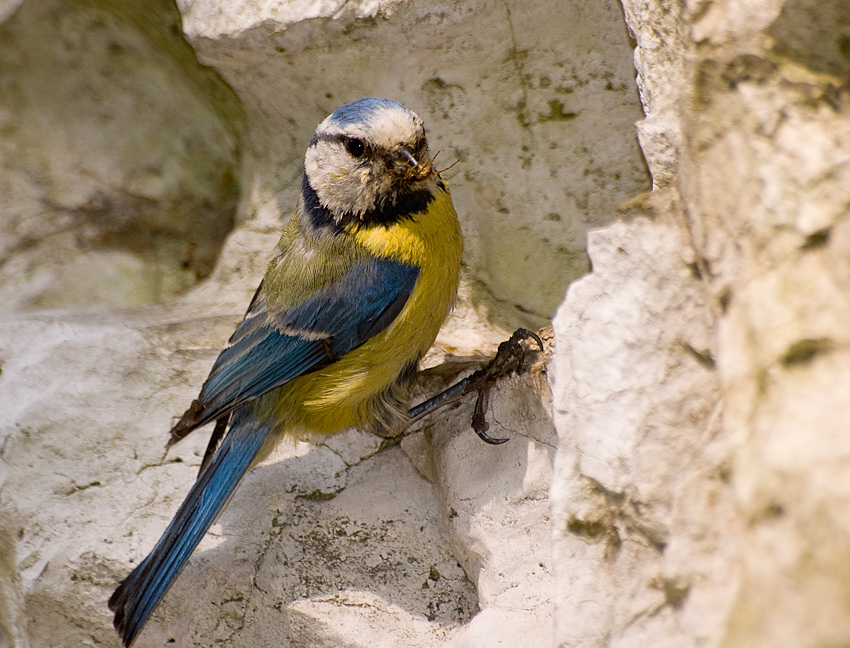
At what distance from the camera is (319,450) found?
10.8ft

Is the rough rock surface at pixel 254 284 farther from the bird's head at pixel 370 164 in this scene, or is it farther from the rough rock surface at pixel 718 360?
the rough rock surface at pixel 718 360

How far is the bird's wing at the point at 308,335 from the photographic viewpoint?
286 cm

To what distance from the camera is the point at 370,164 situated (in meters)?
2.77

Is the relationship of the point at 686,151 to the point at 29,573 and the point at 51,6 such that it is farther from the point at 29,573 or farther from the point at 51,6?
the point at 51,6

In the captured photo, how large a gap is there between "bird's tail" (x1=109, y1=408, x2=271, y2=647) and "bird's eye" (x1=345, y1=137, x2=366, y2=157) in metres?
1.06

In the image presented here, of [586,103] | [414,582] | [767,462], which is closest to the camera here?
[767,462]

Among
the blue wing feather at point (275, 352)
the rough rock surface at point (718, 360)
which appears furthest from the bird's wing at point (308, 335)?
the rough rock surface at point (718, 360)

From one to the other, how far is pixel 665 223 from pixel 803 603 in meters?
0.88

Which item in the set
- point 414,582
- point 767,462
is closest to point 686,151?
point 767,462

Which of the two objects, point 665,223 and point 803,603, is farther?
point 665,223

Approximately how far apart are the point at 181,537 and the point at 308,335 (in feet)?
2.57

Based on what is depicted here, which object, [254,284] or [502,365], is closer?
[502,365]

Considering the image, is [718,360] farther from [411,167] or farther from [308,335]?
[308,335]

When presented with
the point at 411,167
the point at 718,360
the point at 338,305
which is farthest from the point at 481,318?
the point at 718,360
